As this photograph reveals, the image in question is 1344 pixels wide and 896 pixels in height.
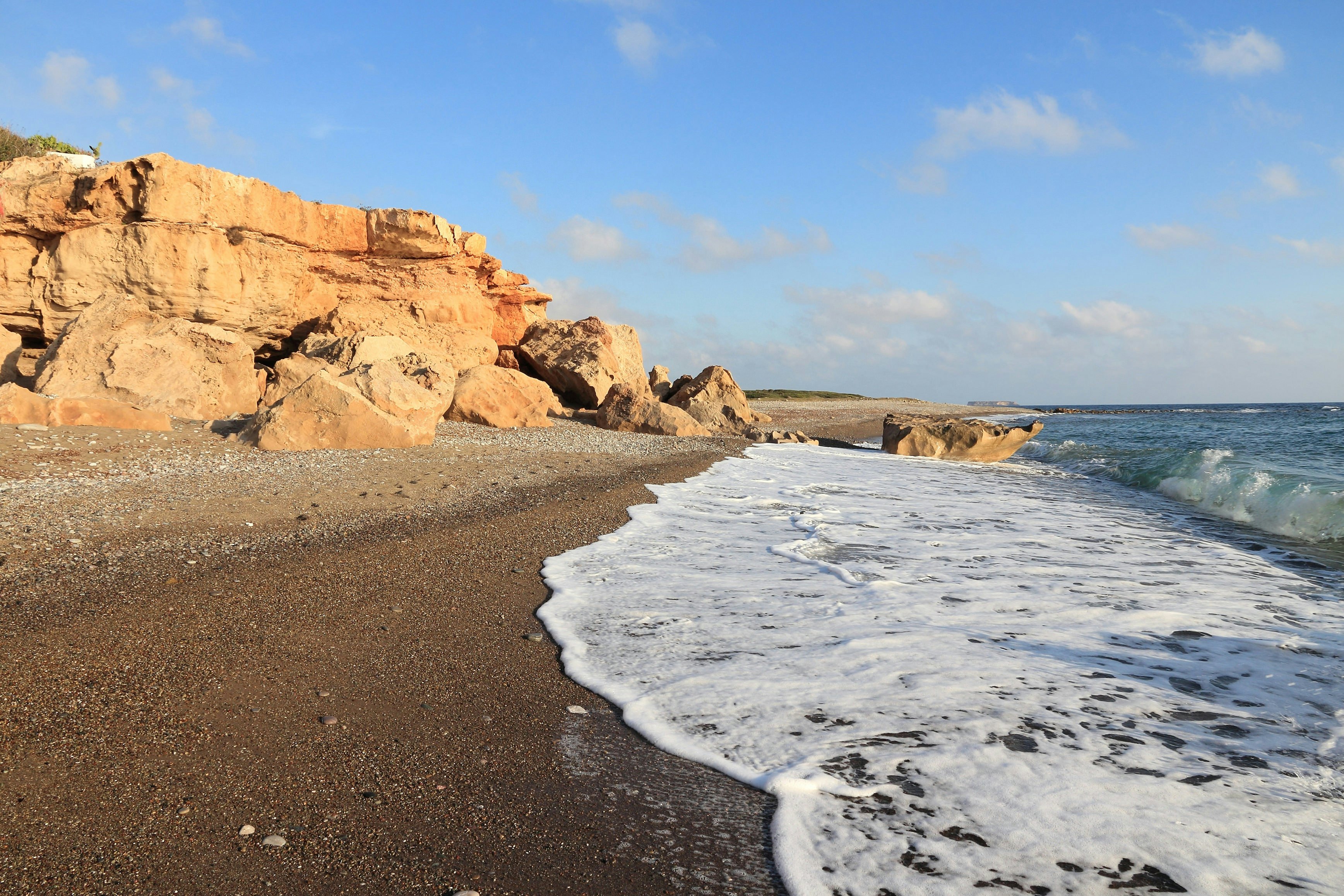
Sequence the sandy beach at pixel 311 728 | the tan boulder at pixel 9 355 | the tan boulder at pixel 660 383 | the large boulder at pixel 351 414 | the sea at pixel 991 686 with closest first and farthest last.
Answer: the sandy beach at pixel 311 728
the sea at pixel 991 686
the large boulder at pixel 351 414
the tan boulder at pixel 9 355
the tan boulder at pixel 660 383

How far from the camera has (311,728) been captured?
2.80m

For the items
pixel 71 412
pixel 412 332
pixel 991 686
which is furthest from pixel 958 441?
pixel 71 412

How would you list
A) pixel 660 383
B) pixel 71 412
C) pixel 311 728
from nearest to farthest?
pixel 311 728, pixel 71 412, pixel 660 383

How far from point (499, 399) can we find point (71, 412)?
6685 millimetres

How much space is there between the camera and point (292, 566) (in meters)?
4.80

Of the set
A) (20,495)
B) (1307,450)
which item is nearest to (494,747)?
(20,495)

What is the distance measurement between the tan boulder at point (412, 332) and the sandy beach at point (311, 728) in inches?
376

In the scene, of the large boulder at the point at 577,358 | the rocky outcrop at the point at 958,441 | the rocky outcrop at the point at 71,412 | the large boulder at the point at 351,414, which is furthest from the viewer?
the large boulder at the point at 577,358

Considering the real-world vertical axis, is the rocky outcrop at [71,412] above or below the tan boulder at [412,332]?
below

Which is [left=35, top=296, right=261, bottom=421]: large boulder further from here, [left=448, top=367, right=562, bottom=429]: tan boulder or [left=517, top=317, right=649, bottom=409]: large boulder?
[left=517, top=317, right=649, bottom=409]: large boulder

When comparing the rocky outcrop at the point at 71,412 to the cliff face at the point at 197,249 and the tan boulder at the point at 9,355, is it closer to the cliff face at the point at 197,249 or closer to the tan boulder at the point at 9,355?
the tan boulder at the point at 9,355

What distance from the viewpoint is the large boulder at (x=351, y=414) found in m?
9.29

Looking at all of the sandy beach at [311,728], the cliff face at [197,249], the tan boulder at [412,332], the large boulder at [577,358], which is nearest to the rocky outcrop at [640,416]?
the large boulder at [577,358]

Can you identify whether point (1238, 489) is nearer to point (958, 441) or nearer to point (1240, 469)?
point (1240, 469)
